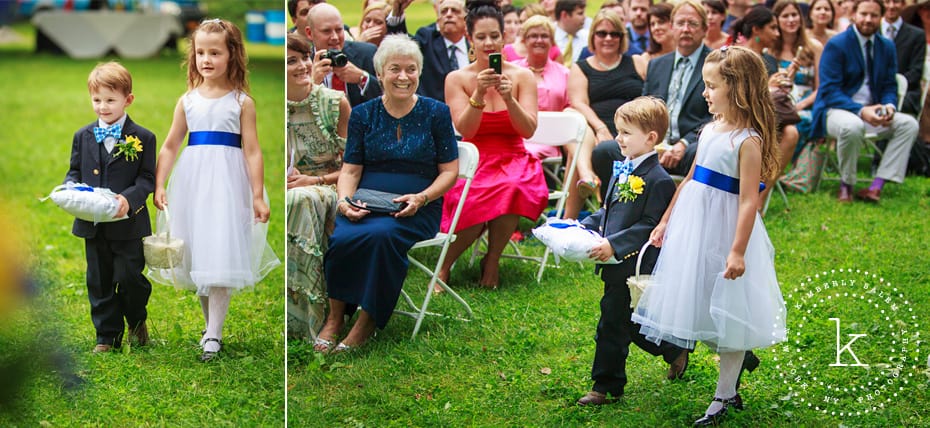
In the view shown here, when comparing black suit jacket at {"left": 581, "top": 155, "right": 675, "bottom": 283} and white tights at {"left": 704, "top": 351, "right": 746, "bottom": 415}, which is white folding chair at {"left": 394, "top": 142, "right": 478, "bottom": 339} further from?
white tights at {"left": 704, "top": 351, "right": 746, "bottom": 415}

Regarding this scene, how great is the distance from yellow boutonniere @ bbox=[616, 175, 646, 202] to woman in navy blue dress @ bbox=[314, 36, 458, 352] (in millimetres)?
1195

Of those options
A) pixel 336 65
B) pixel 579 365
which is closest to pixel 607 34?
pixel 336 65

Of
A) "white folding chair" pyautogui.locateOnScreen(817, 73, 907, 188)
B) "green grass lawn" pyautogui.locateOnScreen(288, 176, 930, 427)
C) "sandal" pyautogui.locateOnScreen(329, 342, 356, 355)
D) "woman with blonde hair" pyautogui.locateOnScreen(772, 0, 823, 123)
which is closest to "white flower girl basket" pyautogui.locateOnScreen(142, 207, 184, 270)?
"green grass lawn" pyautogui.locateOnScreen(288, 176, 930, 427)

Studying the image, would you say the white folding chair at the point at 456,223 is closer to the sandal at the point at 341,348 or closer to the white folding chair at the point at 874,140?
the sandal at the point at 341,348

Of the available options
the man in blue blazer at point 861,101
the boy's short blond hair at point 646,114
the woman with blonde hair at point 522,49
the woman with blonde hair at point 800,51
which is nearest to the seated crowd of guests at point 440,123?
the woman with blonde hair at point 522,49

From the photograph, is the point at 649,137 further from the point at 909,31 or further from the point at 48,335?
the point at 909,31

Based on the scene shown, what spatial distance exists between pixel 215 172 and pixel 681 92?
70.7 inches

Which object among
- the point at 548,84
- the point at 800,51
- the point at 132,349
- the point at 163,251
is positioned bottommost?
the point at 132,349

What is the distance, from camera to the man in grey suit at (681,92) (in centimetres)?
367

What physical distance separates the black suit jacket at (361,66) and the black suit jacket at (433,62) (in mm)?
1052

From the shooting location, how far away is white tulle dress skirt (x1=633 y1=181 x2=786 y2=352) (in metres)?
3.13

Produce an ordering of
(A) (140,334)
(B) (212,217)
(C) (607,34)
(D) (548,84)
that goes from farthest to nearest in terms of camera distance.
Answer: (D) (548,84)
(C) (607,34)
(A) (140,334)
(B) (212,217)

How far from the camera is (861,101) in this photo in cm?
704

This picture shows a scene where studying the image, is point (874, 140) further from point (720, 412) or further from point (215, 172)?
point (215, 172)
